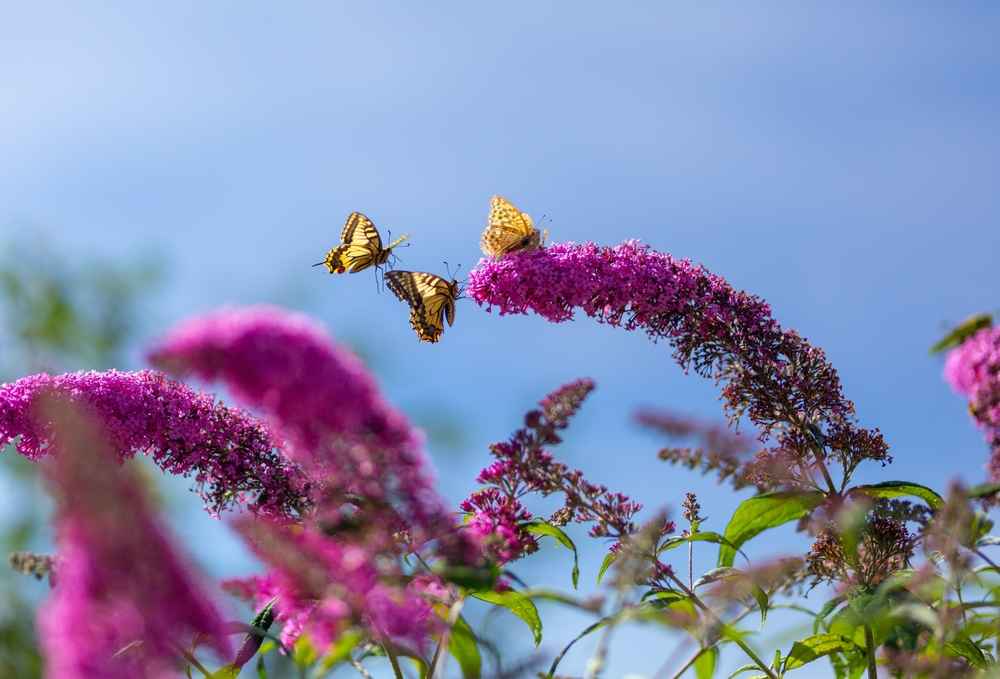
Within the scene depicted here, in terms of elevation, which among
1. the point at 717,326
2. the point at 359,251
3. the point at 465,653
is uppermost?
the point at 359,251

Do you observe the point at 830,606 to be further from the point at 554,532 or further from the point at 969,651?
the point at 554,532

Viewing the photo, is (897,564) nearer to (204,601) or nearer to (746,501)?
(746,501)

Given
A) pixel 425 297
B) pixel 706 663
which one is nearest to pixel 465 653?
pixel 706 663

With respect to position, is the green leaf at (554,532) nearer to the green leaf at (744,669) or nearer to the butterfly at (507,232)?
the green leaf at (744,669)

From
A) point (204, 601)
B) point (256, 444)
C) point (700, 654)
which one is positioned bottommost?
point (700, 654)

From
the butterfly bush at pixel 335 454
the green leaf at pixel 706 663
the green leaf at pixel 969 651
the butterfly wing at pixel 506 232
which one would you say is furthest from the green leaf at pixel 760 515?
the butterfly wing at pixel 506 232

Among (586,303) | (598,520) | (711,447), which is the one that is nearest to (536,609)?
(598,520)
